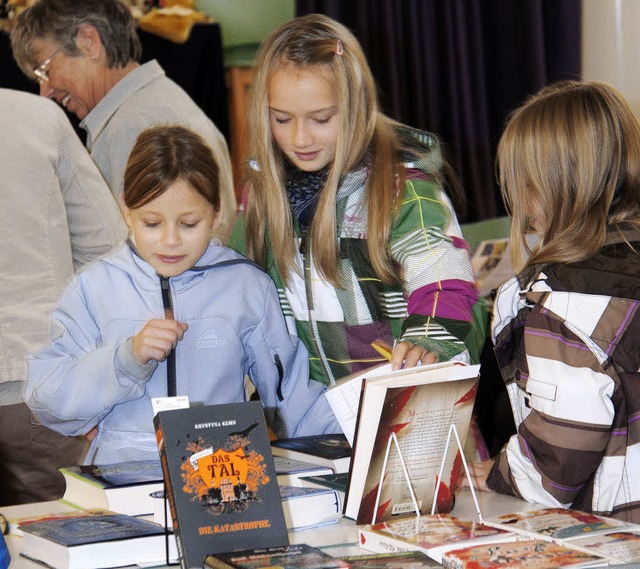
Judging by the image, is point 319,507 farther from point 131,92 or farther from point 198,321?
point 131,92

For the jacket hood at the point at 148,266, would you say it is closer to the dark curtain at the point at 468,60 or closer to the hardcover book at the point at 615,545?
the hardcover book at the point at 615,545

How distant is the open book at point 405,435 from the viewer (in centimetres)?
128

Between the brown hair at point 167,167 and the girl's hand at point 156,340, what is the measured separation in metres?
0.25

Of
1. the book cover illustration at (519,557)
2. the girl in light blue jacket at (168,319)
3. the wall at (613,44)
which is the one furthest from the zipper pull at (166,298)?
the wall at (613,44)

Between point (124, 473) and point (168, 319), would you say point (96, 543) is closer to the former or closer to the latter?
point (124, 473)

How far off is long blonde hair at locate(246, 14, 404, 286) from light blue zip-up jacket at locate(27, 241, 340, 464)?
124 mm

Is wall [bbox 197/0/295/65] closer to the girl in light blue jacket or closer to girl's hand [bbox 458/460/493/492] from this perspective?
the girl in light blue jacket

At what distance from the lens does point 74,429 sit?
173 centimetres

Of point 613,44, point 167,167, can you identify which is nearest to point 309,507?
point 167,167

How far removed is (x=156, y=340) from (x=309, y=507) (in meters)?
0.40

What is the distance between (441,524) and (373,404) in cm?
18

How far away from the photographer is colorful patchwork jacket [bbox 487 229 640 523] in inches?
56.6

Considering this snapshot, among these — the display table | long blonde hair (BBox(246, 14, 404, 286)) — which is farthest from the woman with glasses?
the display table

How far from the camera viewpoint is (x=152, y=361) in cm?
162
